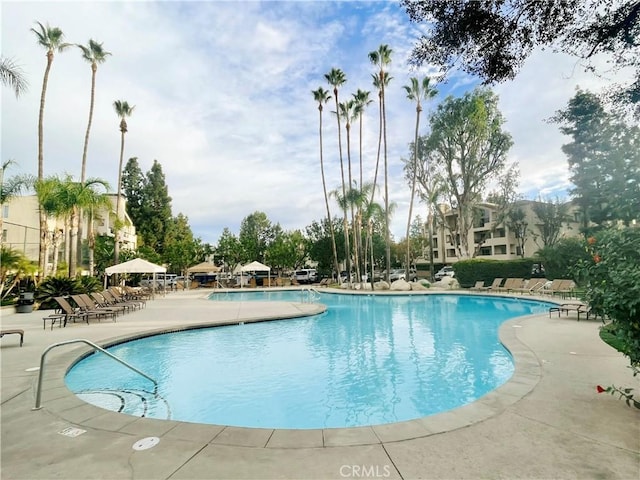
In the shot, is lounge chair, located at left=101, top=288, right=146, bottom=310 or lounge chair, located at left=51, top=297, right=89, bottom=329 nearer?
lounge chair, located at left=51, top=297, right=89, bottom=329

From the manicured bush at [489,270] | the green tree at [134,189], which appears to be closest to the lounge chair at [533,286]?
the manicured bush at [489,270]

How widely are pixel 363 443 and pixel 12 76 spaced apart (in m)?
16.4

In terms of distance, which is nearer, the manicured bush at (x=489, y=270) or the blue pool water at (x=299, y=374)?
the blue pool water at (x=299, y=374)

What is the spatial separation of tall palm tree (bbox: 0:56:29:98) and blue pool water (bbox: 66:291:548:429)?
10532 mm

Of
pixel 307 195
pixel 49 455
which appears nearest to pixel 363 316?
pixel 49 455

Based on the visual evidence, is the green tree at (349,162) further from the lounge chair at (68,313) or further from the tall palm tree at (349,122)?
the lounge chair at (68,313)

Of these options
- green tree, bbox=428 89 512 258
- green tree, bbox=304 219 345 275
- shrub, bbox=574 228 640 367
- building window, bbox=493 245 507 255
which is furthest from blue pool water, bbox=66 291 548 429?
building window, bbox=493 245 507 255

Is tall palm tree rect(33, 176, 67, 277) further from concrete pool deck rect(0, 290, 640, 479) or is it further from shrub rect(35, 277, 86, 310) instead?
concrete pool deck rect(0, 290, 640, 479)

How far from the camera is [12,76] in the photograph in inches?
476

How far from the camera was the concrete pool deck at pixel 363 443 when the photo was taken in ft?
8.87

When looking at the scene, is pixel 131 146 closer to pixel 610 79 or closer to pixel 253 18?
pixel 253 18

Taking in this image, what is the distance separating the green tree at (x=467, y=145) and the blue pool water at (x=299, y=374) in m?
22.8

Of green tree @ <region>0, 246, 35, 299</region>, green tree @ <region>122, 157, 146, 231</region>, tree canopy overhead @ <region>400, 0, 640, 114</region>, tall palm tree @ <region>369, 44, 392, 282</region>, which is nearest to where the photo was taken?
tree canopy overhead @ <region>400, 0, 640, 114</region>

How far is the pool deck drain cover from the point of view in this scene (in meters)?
3.12
